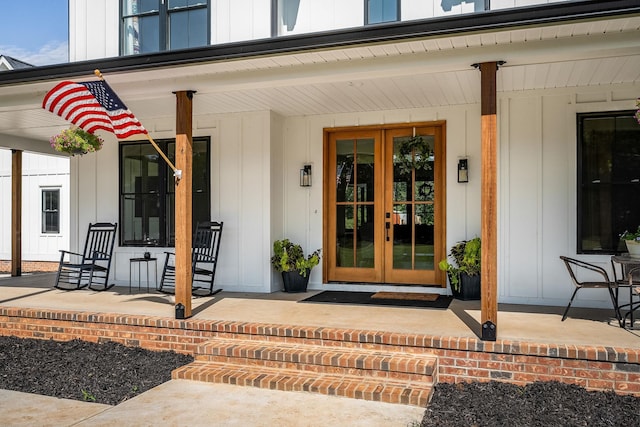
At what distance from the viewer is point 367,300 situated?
20.5 feet

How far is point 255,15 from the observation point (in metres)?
6.91

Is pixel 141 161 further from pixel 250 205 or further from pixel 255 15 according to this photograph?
pixel 255 15

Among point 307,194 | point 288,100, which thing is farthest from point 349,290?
point 288,100

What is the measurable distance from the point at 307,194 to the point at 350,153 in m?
0.81

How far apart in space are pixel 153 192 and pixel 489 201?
507 cm

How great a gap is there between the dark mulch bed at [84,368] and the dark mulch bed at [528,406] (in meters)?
2.28

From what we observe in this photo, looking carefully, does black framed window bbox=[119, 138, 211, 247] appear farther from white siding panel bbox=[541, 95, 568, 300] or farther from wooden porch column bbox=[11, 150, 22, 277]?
white siding panel bbox=[541, 95, 568, 300]

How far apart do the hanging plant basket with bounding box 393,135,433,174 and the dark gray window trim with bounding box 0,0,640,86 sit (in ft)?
9.17

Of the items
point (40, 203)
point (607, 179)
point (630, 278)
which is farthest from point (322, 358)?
point (40, 203)

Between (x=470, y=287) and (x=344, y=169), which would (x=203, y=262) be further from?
(x=470, y=287)

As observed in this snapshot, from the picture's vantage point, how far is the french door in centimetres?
684

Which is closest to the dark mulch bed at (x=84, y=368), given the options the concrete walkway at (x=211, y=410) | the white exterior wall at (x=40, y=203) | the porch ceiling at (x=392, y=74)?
the concrete walkway at (x=211, y=410)

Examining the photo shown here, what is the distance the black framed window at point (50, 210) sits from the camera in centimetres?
1312

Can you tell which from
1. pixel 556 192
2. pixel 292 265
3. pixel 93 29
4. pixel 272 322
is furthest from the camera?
pixel 93 29
